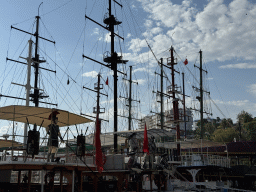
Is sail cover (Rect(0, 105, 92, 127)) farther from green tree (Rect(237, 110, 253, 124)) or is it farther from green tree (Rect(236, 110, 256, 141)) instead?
green tree (Rect(237, 110, 253, 124))

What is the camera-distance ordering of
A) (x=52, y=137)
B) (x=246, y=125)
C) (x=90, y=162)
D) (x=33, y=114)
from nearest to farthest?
(x=52, y=137) < (x=33, y=114) < (x=90, y=162) < (x=246, y=125)

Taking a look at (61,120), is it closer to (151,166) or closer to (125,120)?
(151,166)

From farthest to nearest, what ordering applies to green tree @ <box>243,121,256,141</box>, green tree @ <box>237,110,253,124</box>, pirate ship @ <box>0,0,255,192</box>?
green tree @ <box>237,110,253,124</box>, green tree @ <box>243,121,256,141</box>, pirate ship @ <box>0,0,255,192</box>

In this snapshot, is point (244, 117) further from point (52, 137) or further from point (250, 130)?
point (52, 137)

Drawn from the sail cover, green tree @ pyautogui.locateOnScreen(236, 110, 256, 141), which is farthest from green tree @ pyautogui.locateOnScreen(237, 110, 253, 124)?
the sail cover

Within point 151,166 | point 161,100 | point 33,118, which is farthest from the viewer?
point 161,100

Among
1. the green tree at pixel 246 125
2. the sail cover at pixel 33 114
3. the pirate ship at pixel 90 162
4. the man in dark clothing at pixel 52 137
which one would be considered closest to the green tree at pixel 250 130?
the green tree at pixel 246 125

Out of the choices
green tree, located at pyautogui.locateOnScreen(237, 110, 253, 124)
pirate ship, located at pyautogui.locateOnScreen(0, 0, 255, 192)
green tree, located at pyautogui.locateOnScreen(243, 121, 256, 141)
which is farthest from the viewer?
green tree, located at pyautogui.locateOnScreen(237, 110, 253, 124)

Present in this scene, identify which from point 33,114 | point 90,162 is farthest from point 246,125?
point 33,114

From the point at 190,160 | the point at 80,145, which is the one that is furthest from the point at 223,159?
the point at 80,145

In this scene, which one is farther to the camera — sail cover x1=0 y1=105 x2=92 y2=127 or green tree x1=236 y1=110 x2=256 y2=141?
green tree x1=236 y1=110 x2=256 y2=141

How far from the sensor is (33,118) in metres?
16.3

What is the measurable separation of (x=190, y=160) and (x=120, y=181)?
33.3 ft

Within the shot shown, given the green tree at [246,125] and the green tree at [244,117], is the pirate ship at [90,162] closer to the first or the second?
the green tree at [246,125]
